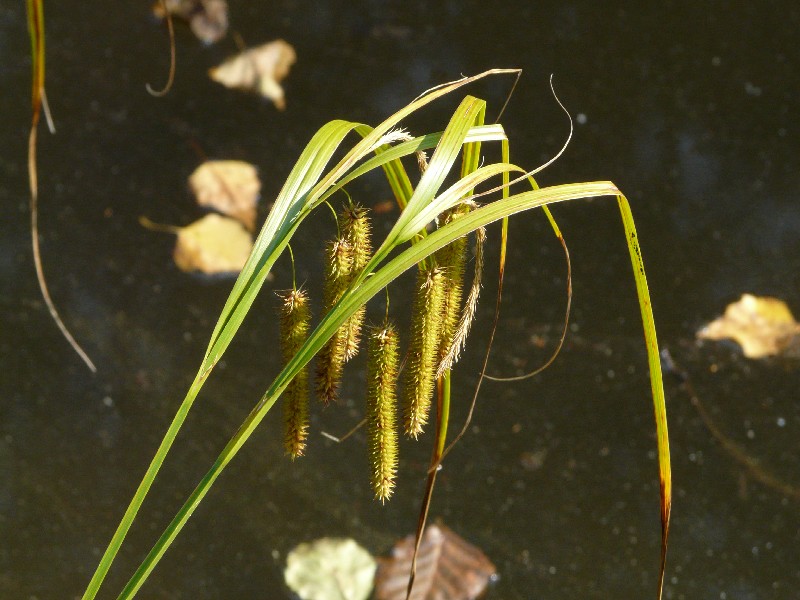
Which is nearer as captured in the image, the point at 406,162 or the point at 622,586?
the point at 622,586

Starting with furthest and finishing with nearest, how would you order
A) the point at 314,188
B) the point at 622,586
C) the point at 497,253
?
the point at 497,253 < the point at 622,586 < the point at 314,188

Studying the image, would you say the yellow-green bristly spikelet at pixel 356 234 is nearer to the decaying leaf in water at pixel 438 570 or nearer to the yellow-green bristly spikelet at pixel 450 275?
the yellow-green bristly spikelet at pixel 450 275

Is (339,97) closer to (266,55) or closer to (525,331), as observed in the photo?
(266,55)

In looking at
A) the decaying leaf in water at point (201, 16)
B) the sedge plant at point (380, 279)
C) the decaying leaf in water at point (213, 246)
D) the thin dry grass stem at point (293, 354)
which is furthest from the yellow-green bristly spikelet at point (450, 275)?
the decaying leaf in water at point (201, 16)

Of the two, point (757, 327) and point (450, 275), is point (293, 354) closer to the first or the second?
point (450, 275)

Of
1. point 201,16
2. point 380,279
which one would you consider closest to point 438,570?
point 380,279

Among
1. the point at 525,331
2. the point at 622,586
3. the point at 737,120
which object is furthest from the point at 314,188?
the point at 737,120

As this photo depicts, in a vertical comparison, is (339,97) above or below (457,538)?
above
